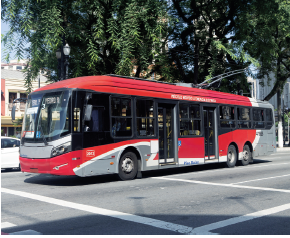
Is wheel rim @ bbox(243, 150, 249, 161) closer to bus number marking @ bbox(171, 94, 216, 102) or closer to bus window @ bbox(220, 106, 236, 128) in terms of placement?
bus window @ bbox(220, 106, 236, 128)

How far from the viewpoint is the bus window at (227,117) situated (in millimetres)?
16719

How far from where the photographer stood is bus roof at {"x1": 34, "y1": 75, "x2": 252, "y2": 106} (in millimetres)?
11117

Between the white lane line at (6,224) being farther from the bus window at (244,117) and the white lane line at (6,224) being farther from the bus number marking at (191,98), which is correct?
the bus window at (244,117)

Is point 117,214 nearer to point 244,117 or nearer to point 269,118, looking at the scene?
point 244,117

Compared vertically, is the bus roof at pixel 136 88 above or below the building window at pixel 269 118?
above

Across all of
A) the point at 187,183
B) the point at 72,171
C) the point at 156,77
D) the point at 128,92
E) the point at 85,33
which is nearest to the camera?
the point at 72,171

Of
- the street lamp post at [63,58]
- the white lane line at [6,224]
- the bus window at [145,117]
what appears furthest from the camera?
the street lamp post at [63,58]

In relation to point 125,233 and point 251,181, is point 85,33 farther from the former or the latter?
point 125,233

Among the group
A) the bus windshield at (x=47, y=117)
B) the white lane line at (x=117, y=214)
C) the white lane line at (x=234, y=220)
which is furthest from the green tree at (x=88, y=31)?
the white lane line at (x=234, y=220)

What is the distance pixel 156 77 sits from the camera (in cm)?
2398

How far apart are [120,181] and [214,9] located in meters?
16.6

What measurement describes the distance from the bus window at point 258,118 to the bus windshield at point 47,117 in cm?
1156

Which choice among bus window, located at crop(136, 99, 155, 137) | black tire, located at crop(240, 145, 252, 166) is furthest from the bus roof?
black tire, located at crop(240, 145, 252, 166)

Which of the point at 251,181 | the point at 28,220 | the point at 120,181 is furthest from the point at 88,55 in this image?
the point at 28,220
